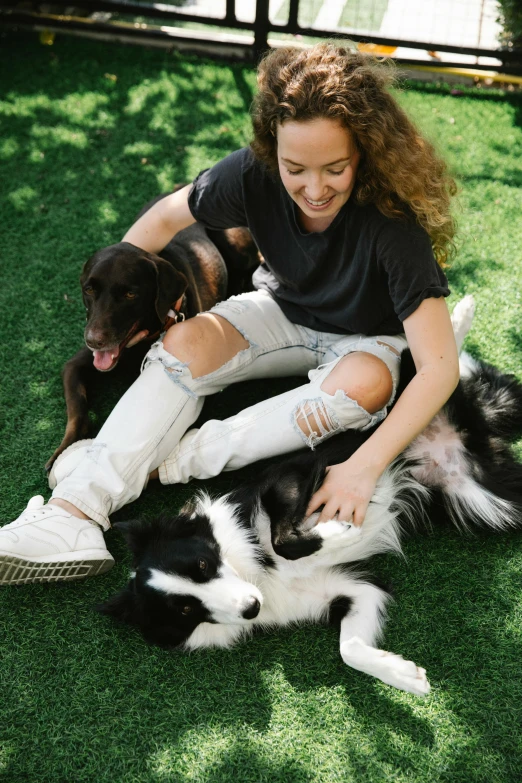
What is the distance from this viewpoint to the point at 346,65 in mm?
2131

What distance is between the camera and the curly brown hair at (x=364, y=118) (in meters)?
2.08

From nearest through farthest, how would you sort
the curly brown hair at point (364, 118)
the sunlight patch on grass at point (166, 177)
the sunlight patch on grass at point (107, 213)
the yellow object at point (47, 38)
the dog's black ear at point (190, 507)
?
the curly brown hair at point (364, 118), the dog's black ear at point (190, 507), the sunlight patch on grass at point (107, 213), the sunlight patch on grass at point (166, 177), the yellow object at point (47, 38)

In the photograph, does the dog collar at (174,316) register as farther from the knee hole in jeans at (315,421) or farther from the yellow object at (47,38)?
the yellow object at (47,38)

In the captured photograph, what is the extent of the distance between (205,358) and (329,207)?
2.51 ft

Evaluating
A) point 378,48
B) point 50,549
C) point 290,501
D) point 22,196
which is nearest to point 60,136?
point 22,196

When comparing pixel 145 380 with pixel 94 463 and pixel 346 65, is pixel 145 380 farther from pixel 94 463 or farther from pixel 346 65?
pixel 346 65

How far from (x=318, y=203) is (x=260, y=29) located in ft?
12.2

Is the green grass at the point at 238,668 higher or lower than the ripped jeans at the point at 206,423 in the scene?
lower

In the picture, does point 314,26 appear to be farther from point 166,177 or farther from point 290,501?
point 290,501

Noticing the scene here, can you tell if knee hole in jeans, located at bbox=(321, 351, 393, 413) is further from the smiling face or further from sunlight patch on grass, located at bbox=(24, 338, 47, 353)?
sunlight patch on grass, located at bbox=(24, 338, 47, 353)

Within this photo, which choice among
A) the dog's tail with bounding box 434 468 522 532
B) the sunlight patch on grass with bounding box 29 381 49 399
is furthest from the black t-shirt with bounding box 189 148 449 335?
the sunlight patch on grass with bounding box 29 381 49 399

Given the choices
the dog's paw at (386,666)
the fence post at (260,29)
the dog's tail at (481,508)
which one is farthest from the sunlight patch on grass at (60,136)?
the dog's paw at (386,666)

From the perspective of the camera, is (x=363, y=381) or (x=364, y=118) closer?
(x=364, y=118)

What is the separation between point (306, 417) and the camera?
252 centimetres
